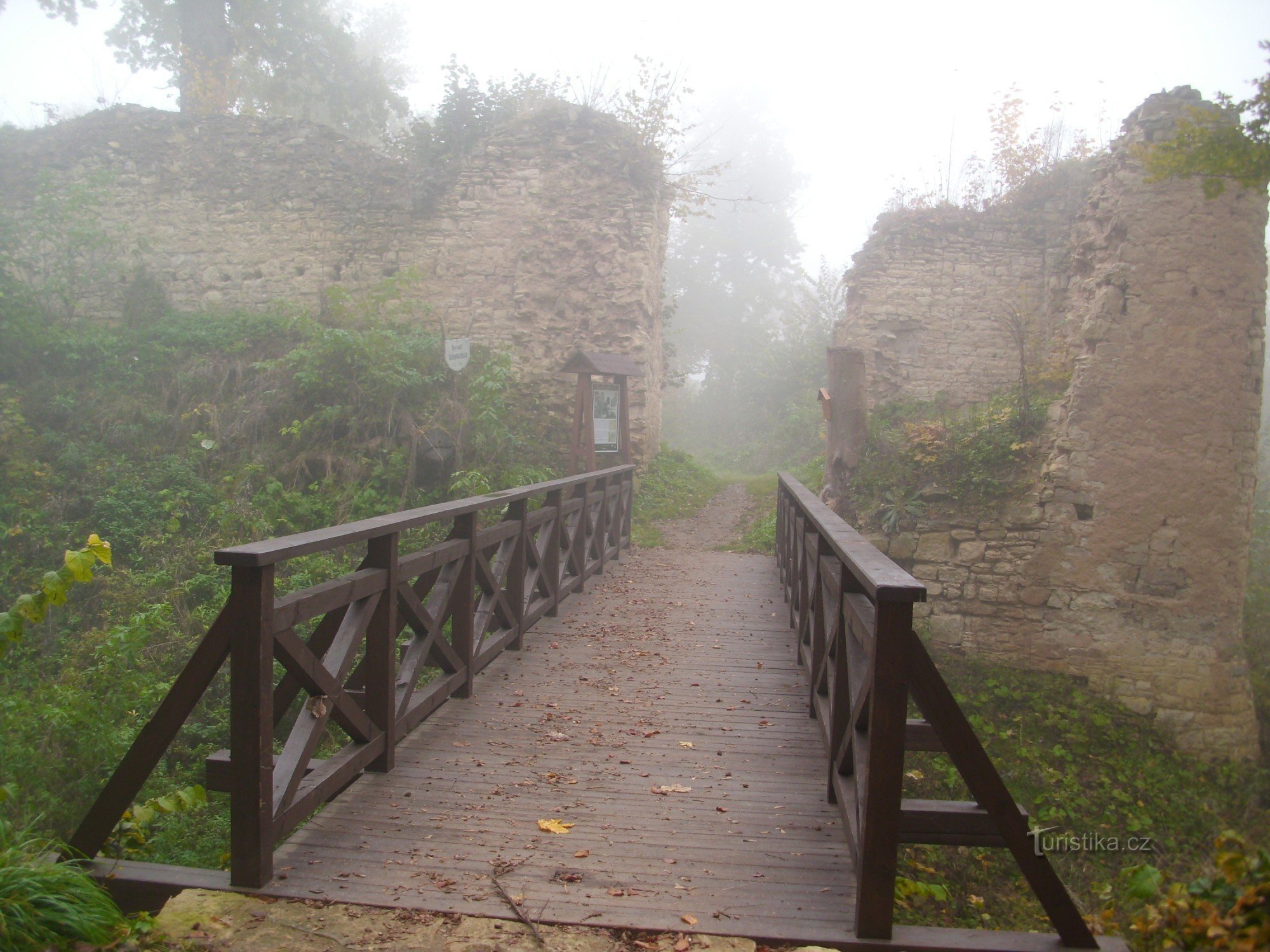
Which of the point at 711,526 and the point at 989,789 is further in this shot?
the point at 711,526

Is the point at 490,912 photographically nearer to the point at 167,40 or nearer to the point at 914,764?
the point at 914,764

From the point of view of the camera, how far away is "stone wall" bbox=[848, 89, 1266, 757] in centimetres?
680

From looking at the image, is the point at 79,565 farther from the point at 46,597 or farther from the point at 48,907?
the point at 48,907

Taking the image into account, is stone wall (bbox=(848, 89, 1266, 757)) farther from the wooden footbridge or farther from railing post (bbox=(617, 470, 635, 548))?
railing post (bbox=(617, 470, 635, 548))

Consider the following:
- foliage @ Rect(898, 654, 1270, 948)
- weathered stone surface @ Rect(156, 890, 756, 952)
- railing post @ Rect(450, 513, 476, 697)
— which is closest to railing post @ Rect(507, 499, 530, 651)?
railing post @ Rect(450, 513, 476, 697)

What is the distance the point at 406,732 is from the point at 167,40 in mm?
19905

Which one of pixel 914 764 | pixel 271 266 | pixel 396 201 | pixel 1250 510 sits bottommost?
pixel 914 764

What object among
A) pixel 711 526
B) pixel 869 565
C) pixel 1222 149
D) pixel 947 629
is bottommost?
pixel 947 629

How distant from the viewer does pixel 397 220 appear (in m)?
12.5

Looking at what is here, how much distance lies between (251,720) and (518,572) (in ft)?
8.87

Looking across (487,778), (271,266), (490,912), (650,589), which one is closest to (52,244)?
(271,266)

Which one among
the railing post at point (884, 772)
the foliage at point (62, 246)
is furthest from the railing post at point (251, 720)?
the foliage at point (62, 246)

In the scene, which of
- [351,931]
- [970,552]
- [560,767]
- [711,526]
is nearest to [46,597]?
[351,931]

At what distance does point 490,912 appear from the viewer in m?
2.21
